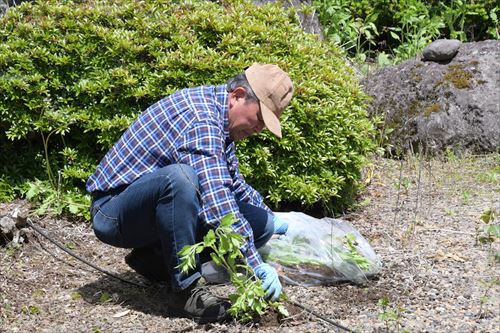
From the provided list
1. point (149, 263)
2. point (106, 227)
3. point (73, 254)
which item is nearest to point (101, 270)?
point (73, 254)

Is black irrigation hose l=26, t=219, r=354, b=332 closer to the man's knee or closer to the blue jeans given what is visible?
the blue jeans

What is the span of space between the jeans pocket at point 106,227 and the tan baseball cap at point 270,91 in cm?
90

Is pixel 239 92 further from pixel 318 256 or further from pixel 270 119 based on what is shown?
pixel 318 256

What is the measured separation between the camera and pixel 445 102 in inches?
281

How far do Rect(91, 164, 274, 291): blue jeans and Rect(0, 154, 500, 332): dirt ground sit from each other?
0.34 metres

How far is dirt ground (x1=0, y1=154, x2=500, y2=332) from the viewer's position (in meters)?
3.96

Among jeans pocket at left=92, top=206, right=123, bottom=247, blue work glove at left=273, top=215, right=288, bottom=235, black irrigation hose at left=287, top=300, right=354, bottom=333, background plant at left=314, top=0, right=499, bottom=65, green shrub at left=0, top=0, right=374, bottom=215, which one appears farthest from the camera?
background plant at left=314, top=0, right=499, bottom=65

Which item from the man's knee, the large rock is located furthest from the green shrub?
the large rock

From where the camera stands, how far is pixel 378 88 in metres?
7.43

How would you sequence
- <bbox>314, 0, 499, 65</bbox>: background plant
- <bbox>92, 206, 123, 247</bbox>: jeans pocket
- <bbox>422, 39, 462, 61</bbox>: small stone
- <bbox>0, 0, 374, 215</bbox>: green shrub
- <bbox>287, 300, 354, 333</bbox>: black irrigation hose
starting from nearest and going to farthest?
<bbox>287, 300, 354, 333</bbox>: black irrigation hose
<bbox>92, 206, 123, 247</bbox>: jeans pocket
<bbox>0, 0, 374, 215</bbox>: green shrub
<bbox>422, 39, 462, 61</bbox>: small stone
<bbox>314, 0, 499, 65</bbox>: background plant

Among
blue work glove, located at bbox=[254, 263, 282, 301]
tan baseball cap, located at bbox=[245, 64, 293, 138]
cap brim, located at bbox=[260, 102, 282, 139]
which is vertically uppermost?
tan baseball cap, located at bbox=[245, 64, 293, 138]

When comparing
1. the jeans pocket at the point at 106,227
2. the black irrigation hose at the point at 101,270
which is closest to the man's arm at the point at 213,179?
the black irrigation hose at the point at 101,270

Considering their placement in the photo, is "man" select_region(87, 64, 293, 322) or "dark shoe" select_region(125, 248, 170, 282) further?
"dark shoe" select_region(125, 248, 170, 282)

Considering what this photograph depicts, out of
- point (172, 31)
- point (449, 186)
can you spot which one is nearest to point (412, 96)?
point (449, 186)
